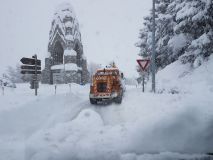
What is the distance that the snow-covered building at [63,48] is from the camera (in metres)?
49.2

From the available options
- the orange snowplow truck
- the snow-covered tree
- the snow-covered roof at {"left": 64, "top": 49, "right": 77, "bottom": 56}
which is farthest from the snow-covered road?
the snow-covered roof at {"left": 64, "top": 49, "right": 77, "bottom": 56}

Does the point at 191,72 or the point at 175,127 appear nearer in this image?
the point at 175,127

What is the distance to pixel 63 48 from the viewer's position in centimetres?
5056

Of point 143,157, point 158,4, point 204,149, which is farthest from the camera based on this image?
point 158,4

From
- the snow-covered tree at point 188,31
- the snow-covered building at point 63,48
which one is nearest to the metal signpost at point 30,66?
the snow-covered tree at point 188,31

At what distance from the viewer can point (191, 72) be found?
21.0 m

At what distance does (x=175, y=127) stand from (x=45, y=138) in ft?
11.1

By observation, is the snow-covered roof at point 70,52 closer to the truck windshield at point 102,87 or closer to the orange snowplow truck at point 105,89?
the orange snowplow truck at point 105,89

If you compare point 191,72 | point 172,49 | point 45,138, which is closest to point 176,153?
point 45,138

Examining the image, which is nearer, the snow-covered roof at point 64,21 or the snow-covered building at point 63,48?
the snow-covered building at point 63,48

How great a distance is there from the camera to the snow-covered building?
4925 cm

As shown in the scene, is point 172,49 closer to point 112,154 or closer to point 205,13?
point 205,13

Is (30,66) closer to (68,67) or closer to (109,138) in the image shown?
(109,138)

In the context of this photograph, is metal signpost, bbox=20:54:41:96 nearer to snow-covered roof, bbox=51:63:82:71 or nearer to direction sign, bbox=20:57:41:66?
direction sign, bbox=20:57:41:66
